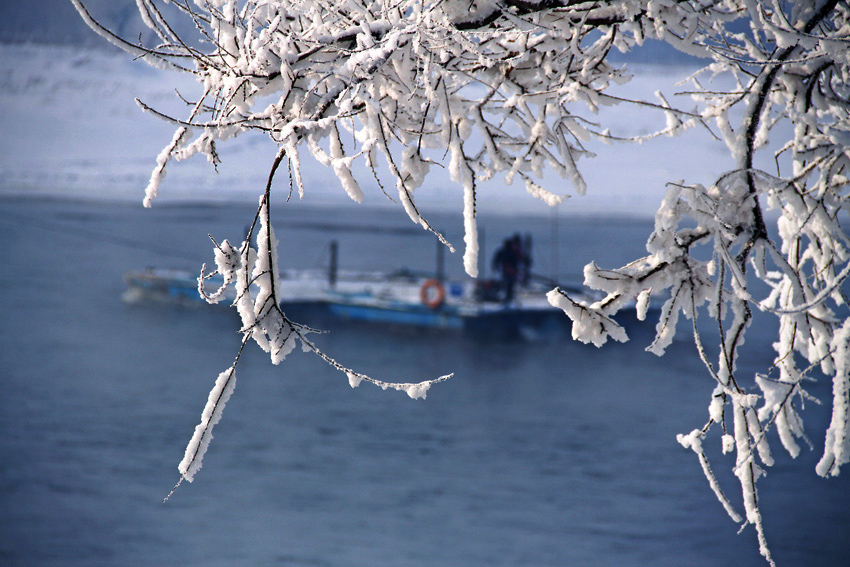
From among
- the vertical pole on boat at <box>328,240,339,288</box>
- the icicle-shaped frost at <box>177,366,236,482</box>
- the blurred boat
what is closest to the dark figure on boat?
the blurred boat

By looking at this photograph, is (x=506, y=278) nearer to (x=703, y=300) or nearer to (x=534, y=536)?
(x=534, y=536)

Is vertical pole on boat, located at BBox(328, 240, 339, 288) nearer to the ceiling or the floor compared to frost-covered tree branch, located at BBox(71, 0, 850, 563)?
nearer to the floor

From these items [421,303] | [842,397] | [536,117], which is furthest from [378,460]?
[842,397]

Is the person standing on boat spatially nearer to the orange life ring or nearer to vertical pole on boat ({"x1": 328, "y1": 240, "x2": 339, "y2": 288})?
the orange life ring

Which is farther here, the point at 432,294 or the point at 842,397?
the point at 432,294

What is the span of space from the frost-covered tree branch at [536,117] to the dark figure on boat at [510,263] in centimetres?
1794

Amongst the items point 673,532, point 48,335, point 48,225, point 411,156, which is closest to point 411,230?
point 48,225

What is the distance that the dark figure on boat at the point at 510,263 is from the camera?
21391 mm

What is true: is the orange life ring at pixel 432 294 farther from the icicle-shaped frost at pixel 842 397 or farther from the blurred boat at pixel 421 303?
the icicle-shaped frost at pixel 842 397

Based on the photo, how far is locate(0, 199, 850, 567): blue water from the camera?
1164 centimetres

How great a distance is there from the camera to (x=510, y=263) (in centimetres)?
2162

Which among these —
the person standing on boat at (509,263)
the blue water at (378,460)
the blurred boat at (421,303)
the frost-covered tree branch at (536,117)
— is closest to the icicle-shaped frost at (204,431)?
the frost-covered tree branch at (536,117)

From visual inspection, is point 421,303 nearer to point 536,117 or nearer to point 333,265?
point 333,265

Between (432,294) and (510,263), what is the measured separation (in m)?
2.29
